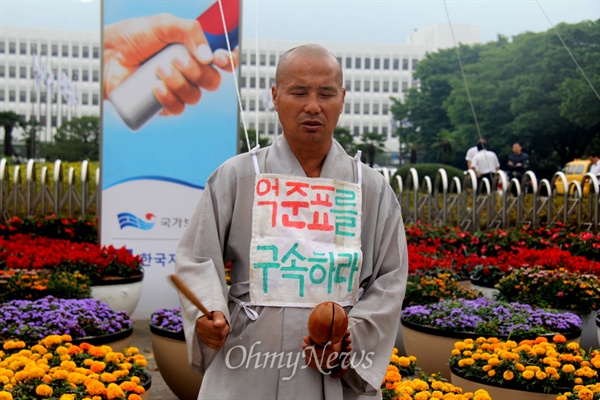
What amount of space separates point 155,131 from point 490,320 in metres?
3.92

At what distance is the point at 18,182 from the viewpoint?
35.4 ft

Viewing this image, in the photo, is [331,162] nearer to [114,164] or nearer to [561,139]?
[114,164]

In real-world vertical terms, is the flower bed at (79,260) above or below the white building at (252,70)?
below

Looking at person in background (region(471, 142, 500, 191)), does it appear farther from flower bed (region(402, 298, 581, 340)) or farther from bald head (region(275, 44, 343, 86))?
bald head (region(275, 44, 343, 86))

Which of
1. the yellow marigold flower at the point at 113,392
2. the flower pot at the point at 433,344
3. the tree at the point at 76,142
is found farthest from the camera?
the tree at the point at 76,142

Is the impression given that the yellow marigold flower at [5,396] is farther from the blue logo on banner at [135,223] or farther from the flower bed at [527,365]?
the blue logo on banner at [135,223]

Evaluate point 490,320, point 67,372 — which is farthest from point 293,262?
point 490,320

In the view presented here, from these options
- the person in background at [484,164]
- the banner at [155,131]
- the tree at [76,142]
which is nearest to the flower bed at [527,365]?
the banner at [155,131]

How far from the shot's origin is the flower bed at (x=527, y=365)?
3939mm

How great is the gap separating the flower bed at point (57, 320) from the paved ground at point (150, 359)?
23.7 inches

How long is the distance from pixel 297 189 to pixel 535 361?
2335 millimetres

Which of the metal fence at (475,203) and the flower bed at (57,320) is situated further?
the metal fence at (475,203)

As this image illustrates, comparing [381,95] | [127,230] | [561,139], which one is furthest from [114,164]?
[381,95]

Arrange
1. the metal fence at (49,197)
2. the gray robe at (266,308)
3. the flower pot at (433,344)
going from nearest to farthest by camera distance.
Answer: the gray robe at (266,308) < the flower pot at (433,344) < the metal fence at (49,197)
